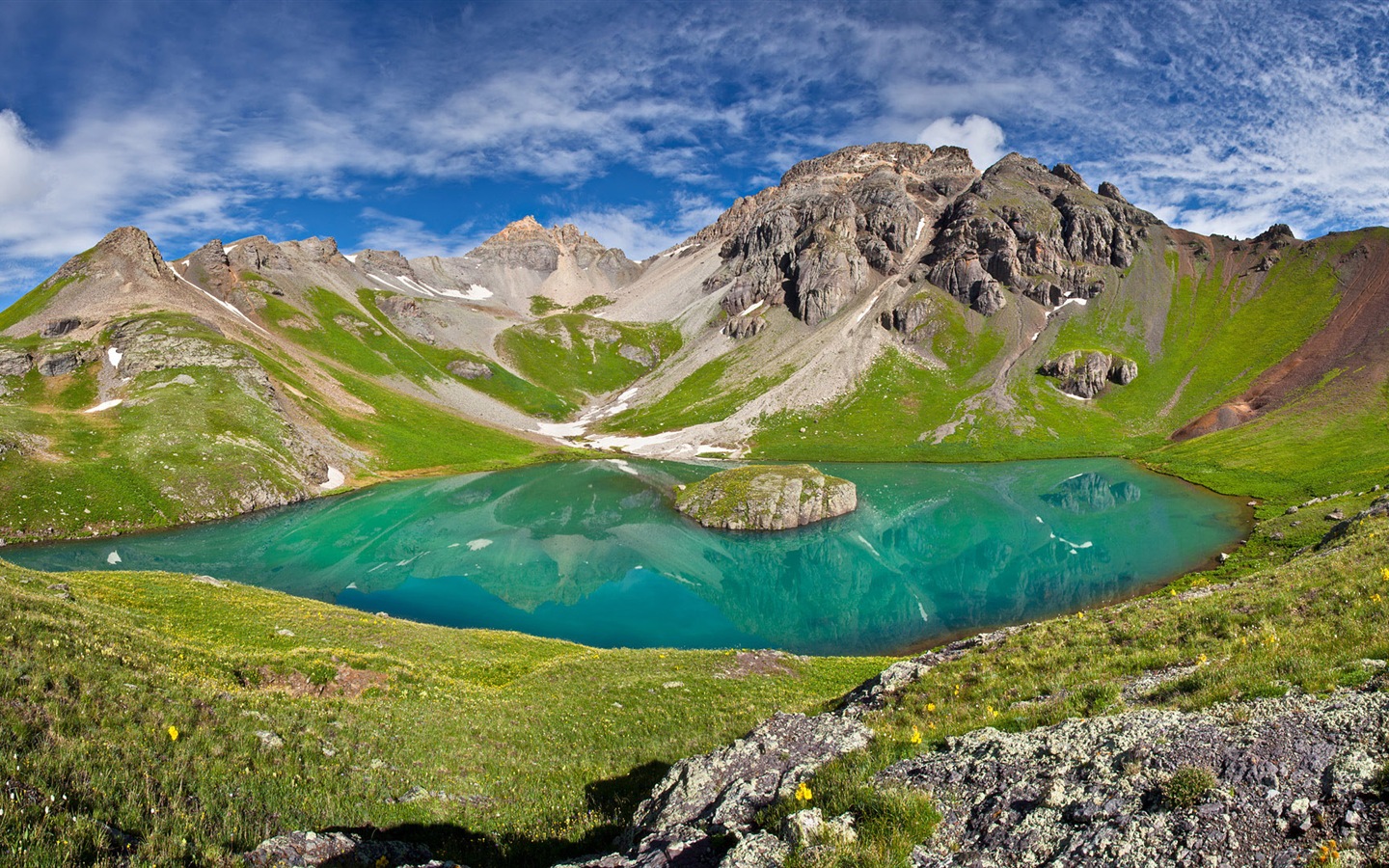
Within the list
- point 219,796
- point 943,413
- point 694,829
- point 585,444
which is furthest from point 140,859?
point 943,413

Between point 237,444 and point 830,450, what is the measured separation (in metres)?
107

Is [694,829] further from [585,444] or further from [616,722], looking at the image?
[585,444]

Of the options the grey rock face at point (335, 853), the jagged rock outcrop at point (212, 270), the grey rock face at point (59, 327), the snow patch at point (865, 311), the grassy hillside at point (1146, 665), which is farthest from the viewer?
the snow patch at point (865, 311)

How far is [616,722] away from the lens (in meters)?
20.5

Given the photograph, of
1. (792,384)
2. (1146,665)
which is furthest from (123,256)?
(1146,665)

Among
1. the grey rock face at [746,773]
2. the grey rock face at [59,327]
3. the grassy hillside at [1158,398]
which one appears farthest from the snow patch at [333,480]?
the grey rock face at [746,773]

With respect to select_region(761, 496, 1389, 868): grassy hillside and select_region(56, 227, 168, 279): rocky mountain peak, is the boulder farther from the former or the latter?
select_region(761, 496, 1389, 868): grassy hillside

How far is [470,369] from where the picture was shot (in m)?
195

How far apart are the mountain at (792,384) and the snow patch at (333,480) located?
0.33m

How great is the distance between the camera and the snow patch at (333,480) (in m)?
91.7

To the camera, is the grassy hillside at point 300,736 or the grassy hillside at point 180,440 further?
the grassy hillside at point 180,440

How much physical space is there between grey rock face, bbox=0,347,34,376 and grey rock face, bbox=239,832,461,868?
144 m

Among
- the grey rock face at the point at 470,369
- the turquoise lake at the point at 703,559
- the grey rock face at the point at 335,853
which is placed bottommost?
the turquoise lake at the point at 703,559

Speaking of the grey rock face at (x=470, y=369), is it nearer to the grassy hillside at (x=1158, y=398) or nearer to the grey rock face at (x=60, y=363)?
the grey rock face at (x=60, y=363)
